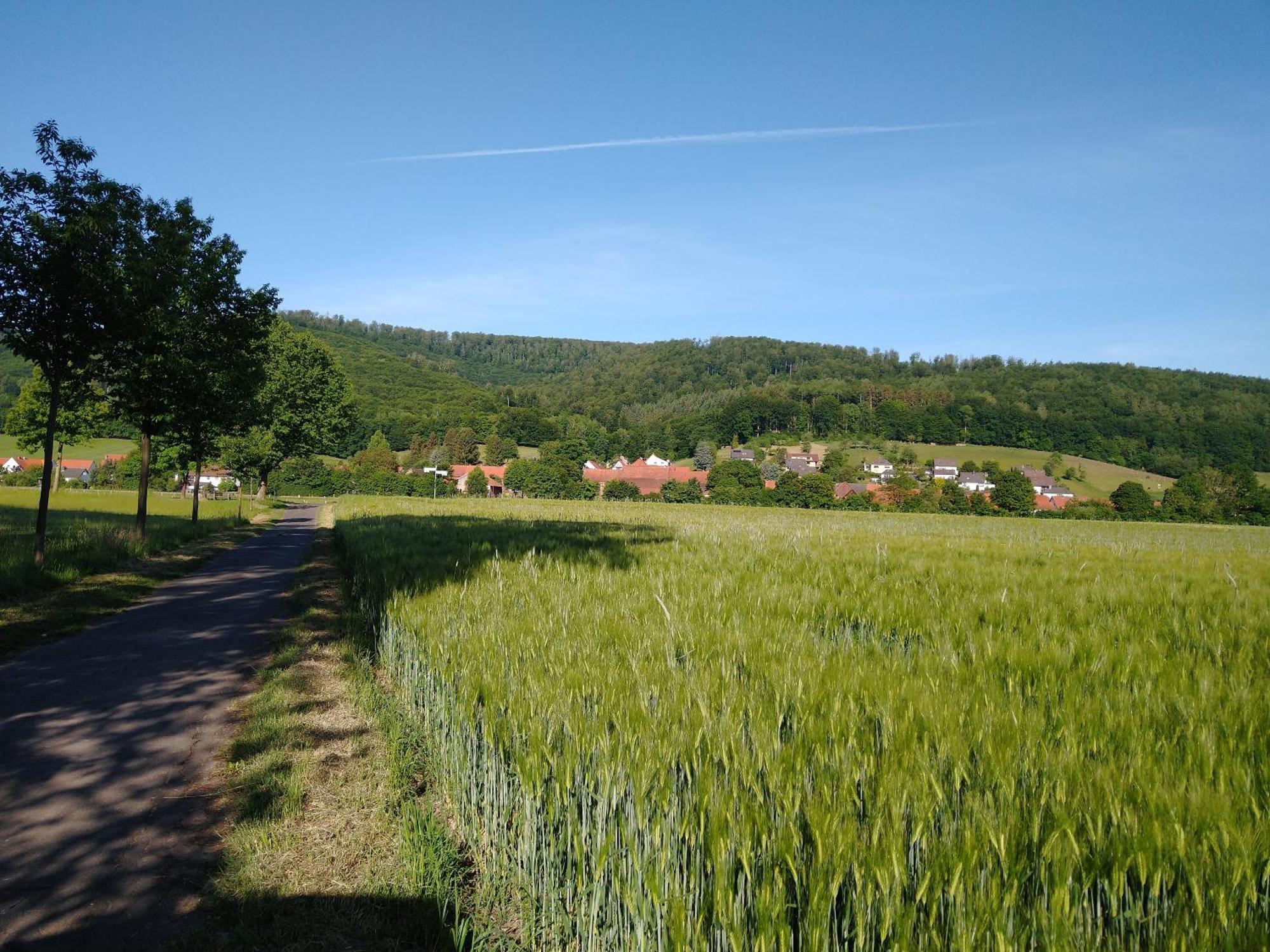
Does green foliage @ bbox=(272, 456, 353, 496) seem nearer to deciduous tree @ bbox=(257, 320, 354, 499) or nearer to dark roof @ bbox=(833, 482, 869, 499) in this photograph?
deciduous tree @ bbox=(257, 320, 354, 499)

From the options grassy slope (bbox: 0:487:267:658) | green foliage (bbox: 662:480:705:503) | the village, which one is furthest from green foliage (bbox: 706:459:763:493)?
grassy slope (bbox: 0:487:267:658)

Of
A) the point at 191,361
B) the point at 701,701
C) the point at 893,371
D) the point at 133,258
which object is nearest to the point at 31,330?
the point at 133,258

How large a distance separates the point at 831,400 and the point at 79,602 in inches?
4791

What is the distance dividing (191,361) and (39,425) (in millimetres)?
39721

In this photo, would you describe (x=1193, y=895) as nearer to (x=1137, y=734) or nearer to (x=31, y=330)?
(x=1137, y=734)

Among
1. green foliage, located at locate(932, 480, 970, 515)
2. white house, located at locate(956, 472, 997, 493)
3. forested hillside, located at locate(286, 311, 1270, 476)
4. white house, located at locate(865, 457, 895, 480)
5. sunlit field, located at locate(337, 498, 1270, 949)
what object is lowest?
sunlit field, located at locate(337, 498, 1270, 949)

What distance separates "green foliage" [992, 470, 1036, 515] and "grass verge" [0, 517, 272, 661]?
74755 mm

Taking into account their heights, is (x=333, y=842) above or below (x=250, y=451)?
below

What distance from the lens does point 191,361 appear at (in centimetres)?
1555

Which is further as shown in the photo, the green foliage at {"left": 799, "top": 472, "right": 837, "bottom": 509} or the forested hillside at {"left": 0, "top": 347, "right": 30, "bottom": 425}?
the green foliage at {"left": 799, "top": 472, "right": 837, "bottom": 509}

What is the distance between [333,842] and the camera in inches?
128

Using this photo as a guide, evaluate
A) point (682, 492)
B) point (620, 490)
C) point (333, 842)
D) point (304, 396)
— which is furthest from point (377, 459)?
point (333, 842)

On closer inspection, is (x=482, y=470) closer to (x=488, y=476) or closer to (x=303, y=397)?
(x=488, y=476)

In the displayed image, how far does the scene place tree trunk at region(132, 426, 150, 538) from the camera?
15695mm
